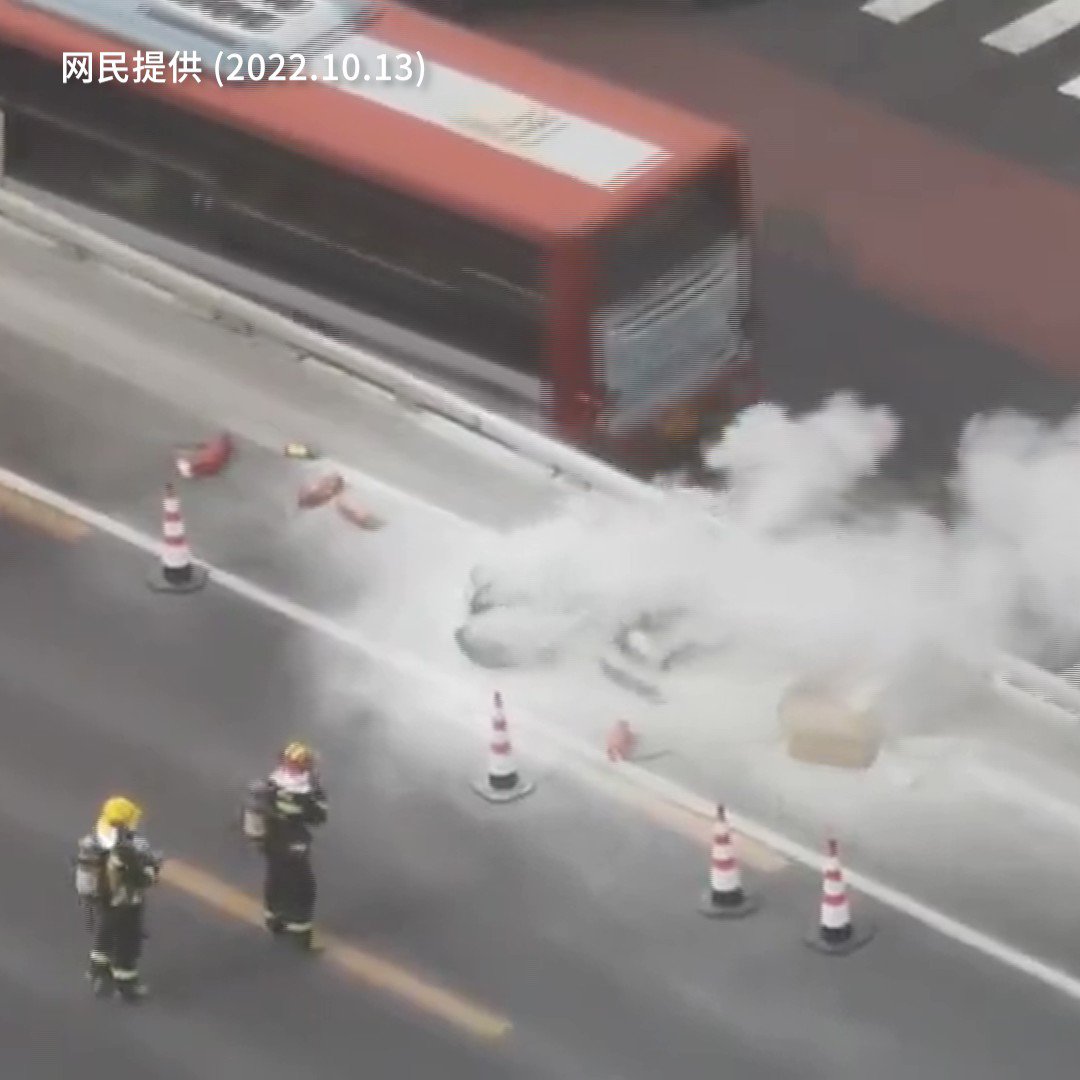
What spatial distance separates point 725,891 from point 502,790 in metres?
1.95

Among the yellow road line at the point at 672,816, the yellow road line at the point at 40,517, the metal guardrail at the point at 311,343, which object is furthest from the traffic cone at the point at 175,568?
the yellow road line at the point at 672,816

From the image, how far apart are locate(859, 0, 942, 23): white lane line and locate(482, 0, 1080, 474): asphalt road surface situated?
0.11 m

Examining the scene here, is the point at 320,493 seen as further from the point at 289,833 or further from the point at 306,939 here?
the point at 289,833

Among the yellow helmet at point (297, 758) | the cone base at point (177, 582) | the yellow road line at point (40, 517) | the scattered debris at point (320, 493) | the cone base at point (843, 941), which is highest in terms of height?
the scattered debris at point (320, 493)

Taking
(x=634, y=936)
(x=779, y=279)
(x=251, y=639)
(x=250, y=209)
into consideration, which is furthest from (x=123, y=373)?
(x=634, y=936)

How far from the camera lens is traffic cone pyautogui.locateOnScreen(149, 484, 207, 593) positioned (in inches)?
1093

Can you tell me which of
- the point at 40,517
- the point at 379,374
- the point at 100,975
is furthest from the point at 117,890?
the point at 379,374

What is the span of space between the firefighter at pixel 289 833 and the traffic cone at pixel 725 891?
8.47 ft

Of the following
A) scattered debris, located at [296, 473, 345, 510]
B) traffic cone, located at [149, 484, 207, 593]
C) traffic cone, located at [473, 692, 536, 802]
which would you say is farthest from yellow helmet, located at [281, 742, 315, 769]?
scattered debris, located at [296, 473, 345, 510]

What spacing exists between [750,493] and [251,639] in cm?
389

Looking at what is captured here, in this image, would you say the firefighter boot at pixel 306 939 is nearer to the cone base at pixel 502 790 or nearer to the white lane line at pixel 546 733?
the cone base at pixel 502 790

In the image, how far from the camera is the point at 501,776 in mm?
25703

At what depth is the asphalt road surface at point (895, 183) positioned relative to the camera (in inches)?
1227

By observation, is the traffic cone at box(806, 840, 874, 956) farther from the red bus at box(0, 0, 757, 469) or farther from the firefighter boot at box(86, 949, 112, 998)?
the red bus at box(0, 0, 757, 469)
